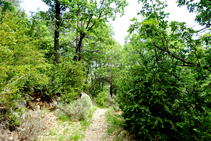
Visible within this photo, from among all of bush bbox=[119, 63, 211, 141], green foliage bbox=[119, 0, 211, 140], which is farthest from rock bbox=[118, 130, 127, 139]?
green foliage bbox=[119, 0, 211, 140]

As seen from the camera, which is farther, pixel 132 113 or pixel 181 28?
pixel 132 113

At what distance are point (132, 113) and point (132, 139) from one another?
3.60 feet

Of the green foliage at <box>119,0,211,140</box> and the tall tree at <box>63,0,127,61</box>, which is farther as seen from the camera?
the tall tree at <box>63,0,127,61</box>

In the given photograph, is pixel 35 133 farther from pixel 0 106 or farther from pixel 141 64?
pixel 141 64

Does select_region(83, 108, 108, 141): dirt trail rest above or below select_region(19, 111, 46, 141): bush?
below

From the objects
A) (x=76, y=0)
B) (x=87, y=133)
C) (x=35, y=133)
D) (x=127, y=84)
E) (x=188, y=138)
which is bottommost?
(x=87, y=133)

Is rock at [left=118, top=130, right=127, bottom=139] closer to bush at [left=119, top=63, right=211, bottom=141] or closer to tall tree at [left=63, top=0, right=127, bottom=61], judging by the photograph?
bush at [left=119, top=63, right=211, bottom=141]

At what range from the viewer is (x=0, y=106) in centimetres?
315

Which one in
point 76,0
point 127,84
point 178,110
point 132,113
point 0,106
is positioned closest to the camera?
point 0,106

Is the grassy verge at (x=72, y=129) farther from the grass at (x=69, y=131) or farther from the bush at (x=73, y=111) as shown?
the bush at (x=73, y=111)

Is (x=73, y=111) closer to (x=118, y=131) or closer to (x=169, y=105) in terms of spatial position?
(x=118, y=131)

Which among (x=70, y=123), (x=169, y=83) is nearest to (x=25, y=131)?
(x=70, y=123)

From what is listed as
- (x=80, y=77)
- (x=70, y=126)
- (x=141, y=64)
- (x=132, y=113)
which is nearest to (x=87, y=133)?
(x=70, y=126)

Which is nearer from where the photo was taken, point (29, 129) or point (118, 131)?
point (29, 129)
